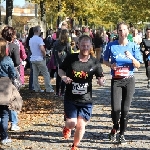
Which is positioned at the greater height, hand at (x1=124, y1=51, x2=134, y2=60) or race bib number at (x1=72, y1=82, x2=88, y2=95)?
hand at (x1=124, y1=51, x2=134, y2=60)

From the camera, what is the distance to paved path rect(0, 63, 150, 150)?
22.9ft

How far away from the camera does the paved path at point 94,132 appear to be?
6.98 m

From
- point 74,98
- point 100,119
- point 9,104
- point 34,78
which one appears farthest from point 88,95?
point 34,78

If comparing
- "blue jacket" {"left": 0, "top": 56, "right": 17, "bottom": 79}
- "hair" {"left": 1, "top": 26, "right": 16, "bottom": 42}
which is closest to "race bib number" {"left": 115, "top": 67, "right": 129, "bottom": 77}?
"blue jacket" {"left": 0, "top": 56, "right": 17, "bottom": 79}

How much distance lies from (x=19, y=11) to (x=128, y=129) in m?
102

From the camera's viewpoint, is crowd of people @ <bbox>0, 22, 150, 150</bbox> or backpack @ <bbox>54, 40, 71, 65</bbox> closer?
crowd of people @ <bbox>0, 22, 150, 150</bbox>

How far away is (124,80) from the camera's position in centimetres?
688

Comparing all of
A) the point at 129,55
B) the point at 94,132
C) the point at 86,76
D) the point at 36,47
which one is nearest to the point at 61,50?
the point at 36,47

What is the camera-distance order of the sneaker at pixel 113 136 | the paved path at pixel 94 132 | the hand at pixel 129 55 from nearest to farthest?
the hand at pixel 129 55 < the paved path at pixel 94 132 < the sneaker at pixel 113 136

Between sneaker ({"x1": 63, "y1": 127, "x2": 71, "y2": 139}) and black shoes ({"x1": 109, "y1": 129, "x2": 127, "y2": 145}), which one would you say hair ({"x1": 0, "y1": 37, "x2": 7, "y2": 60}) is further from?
black shoes ({"x1": 109, "y1": 129, "x2": 127, "y2": 145})

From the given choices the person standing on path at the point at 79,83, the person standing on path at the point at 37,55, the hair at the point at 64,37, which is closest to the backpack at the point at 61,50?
the hair at the point at 64,37

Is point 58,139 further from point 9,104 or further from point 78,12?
point 78,12

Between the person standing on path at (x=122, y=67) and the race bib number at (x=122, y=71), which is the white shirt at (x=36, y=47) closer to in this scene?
the person standing on path at (x=122, y=67)

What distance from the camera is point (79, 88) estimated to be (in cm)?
625
